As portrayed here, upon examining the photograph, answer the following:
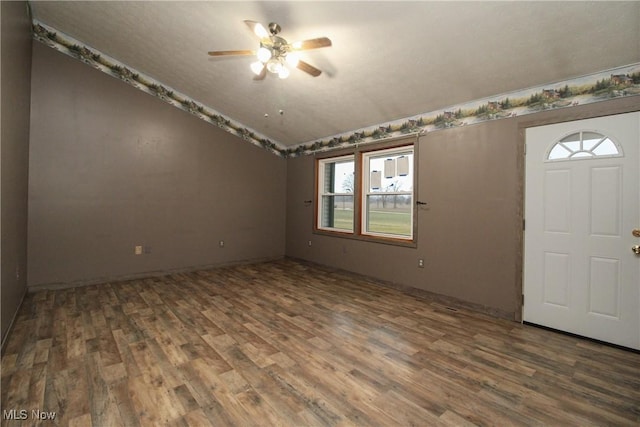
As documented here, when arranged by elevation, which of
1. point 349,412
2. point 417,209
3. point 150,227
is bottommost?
point 349,412

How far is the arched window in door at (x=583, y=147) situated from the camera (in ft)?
8.34

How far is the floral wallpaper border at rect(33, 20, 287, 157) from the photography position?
3.75 meters

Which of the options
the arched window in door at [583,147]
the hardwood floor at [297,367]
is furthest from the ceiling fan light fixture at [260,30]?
the arched window in door at [583,147]

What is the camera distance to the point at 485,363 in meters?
2.19

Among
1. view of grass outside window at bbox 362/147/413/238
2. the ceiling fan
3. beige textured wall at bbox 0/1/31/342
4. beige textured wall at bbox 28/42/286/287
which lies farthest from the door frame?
beige textured wall at bbox 0/1/31/342

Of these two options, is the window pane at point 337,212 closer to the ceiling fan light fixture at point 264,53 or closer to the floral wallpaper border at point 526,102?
the floral wallpaper border at point 526,102

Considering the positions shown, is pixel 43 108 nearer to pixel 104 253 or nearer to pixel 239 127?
pixel 104 253

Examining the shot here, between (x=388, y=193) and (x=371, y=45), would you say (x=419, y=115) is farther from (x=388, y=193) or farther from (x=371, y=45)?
(x=371, y=45)

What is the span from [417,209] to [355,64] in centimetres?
206

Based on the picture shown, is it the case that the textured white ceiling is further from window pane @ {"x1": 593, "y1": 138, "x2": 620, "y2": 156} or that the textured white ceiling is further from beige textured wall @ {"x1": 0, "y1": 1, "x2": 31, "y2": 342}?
beige textured wall @ {"x1": 0, "y1": 1, "x2": 31, "y2": 342}

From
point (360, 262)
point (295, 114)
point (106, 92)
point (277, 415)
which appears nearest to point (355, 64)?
point (295, 114)

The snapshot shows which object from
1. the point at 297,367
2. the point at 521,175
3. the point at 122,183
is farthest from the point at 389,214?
the point at 122,183

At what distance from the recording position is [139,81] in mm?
4434

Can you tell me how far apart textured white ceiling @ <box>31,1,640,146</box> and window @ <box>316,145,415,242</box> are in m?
0.68
